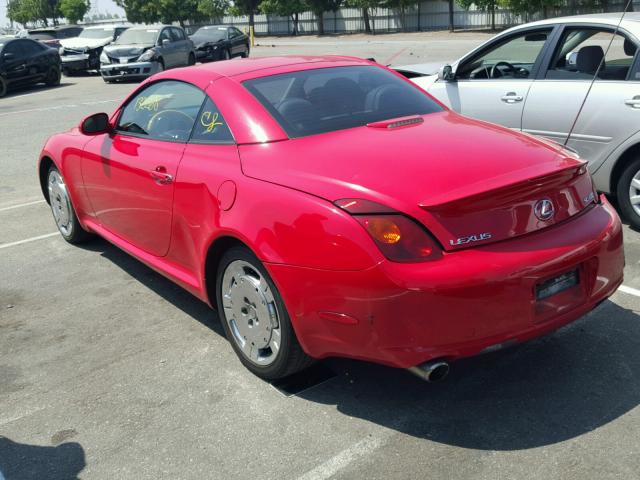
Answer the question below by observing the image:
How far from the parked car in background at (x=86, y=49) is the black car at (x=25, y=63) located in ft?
10.6

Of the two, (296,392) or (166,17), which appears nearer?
(296,392)

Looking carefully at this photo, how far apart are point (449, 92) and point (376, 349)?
4.55m

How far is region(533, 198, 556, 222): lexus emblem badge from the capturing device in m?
3.33

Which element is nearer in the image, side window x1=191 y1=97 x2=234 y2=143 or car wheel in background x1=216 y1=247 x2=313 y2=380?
car wheel in background x1=216 y1=247 x2=313 y2=380

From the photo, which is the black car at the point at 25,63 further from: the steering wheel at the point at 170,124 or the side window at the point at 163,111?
Result: the steering wheel at the point at 170,124

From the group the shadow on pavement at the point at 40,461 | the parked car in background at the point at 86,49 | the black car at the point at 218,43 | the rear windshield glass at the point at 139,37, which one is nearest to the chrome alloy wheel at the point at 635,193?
the shadow on pavement at the point at 40,461

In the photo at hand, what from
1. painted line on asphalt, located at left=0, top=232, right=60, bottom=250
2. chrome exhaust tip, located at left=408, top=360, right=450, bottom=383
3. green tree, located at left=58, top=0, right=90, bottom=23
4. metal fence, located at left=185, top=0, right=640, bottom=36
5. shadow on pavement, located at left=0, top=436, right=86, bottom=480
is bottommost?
shadow on pavement, located at left=0, top=436, right=86, bottom=480

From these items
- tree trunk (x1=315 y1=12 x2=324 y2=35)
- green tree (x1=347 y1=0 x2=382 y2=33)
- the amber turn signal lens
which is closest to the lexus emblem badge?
the amber turn signal lens

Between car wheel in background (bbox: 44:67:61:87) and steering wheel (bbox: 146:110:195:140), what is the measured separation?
19.0m

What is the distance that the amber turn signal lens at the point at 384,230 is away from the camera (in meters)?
3.07

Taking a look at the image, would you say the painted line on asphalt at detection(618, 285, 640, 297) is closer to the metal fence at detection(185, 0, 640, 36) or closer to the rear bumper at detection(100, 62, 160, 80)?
the rear bumper at detection(100, 62, 160, 80)

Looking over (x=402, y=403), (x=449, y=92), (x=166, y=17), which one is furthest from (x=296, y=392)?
(x=166, y=17)

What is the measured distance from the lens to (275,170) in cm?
355

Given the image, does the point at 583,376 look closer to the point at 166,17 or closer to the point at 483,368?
the point at 483,368
